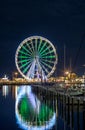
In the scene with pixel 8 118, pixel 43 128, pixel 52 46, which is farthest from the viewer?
pixel 52 46

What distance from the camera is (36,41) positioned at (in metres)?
98.9

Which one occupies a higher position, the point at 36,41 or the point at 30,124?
the point at 36,41

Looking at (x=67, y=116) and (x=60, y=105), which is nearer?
(x=67, y=116)

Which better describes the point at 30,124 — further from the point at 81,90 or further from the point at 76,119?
the point at 81,90

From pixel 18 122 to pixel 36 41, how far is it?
60.6 metres

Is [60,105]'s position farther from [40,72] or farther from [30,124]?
[40,72]

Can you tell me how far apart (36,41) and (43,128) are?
213 feet

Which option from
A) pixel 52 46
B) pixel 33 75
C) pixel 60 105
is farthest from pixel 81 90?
pixel 33 75

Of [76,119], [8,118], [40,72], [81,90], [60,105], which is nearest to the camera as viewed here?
Answer: [76,119]

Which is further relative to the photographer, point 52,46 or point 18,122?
point 52,46

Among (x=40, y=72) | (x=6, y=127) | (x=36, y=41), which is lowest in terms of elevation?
(x=6, y=127)

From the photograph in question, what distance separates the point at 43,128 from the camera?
34.8m

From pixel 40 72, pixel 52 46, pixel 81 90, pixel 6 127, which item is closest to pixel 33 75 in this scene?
pixel 40 72

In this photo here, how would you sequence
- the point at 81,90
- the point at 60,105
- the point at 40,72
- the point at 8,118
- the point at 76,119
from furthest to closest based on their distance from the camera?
the point at 40,72, the point at 81,90, the point at 60,105, the point at 8,118, the point at 76,119
